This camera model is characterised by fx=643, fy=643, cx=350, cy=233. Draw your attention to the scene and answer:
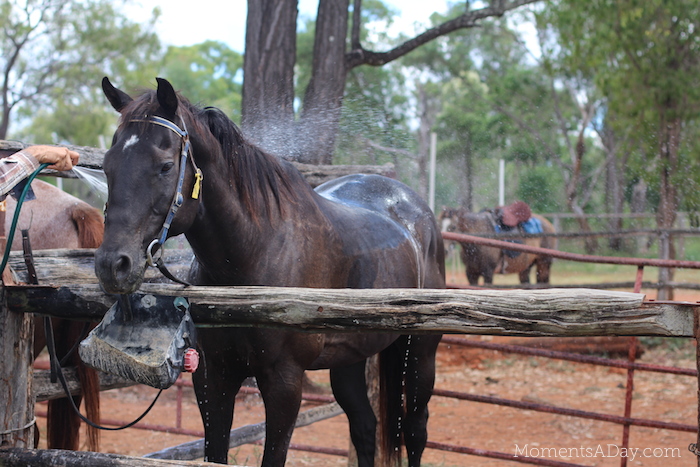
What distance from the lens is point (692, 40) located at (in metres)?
10.8

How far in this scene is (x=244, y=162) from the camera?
2506 millimetres

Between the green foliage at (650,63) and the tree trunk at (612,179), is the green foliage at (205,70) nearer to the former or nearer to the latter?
the tree trunk at (612,179)

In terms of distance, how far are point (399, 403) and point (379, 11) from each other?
102 ft

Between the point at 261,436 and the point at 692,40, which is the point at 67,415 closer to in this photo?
the point at 261,436

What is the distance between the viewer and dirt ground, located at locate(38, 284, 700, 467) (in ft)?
16.6

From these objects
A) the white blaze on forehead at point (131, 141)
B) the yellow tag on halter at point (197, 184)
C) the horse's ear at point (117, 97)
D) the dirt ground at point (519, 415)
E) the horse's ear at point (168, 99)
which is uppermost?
the horse's ear at point (117, 97)

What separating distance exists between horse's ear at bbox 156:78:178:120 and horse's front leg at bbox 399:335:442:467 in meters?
2.11

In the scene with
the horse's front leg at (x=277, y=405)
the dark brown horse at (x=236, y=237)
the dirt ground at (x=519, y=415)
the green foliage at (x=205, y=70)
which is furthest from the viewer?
the green foliage at (x=205, y=70)

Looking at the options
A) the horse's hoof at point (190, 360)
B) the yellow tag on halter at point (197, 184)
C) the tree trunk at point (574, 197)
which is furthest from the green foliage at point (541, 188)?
the horse's hoof at point (190, 360)

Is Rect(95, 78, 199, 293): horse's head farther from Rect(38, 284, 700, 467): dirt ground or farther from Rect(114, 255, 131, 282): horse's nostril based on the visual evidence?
Rect(38, 284, 700, 467): dirt ground

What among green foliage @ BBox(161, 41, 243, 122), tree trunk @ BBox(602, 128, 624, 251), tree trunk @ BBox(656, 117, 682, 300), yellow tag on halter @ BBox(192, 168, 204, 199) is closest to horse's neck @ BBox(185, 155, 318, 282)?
yellow tag on halter @ BBox(192, 168, 204, 199)

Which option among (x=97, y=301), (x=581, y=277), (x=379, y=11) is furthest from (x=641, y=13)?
(x=379, y=11)

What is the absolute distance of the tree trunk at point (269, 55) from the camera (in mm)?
6289

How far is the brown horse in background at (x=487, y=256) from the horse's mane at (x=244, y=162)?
8040 mm
